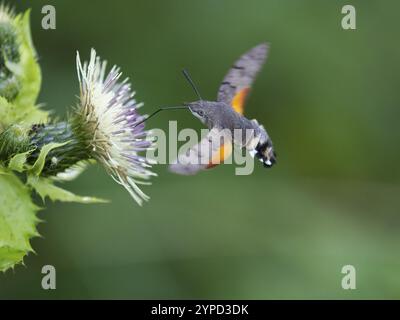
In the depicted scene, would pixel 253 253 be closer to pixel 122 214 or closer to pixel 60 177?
pixel 122 214

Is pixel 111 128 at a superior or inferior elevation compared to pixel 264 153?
superior

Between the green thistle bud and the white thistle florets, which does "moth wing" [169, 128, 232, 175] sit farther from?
the green thistle bud

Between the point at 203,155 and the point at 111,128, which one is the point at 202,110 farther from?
the point at 111,128

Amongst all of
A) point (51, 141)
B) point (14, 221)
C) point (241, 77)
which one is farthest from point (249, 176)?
point (14, 221)

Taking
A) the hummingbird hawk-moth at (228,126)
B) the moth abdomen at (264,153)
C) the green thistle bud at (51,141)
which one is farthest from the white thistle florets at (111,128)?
the moth abdomen at (264,153)

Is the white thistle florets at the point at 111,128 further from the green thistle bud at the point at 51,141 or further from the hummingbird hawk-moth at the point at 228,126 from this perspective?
the hummingbird hawk-moth at the point at 228,126

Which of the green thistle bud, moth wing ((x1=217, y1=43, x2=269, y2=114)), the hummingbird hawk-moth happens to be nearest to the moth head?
the hummingbird hawk-moth

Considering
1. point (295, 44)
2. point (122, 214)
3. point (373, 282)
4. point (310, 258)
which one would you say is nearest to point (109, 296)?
point (122, 214)

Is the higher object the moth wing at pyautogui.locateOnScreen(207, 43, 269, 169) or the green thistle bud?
the moth wing at pyautogui.locateOnScreen(207, 43, 269, 169)
